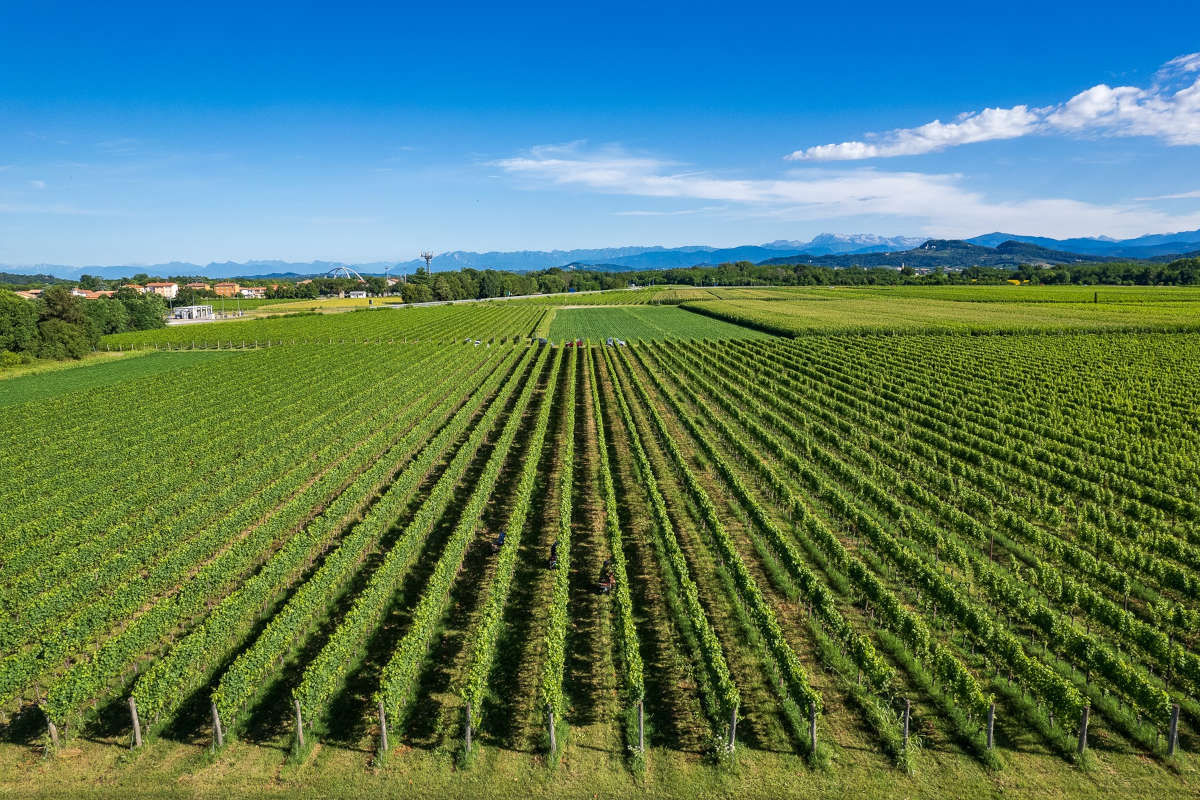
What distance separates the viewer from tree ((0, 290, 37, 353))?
2805 inches

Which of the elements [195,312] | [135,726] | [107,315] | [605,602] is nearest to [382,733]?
[135,726]

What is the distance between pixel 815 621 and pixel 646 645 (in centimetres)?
522

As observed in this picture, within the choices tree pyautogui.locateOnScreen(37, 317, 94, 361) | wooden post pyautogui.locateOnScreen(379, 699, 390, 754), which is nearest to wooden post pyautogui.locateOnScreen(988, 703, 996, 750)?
wooden post pyautogui.locateOnScreen(379, 699, 390, 754)

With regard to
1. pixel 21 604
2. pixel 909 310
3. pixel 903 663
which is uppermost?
pixel 909 310

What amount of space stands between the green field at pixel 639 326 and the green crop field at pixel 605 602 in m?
55.5

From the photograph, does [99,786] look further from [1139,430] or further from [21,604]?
[1139,430]

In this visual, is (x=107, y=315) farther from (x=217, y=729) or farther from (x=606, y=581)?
(x=606, y=581)

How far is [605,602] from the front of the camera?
19828 millimetres


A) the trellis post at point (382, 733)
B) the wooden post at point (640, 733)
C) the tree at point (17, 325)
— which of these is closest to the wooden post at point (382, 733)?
the trellis post at point (382, 733)

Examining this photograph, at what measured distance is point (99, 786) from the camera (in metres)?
12.8

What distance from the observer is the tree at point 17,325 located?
234 feet

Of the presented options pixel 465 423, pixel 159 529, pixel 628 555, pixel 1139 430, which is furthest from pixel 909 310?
pixel 159 529

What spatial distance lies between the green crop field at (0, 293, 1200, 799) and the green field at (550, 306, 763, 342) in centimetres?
5549

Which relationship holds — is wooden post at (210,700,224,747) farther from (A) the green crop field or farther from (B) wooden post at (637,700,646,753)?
(B) wooden post at (637,700,646,753)
